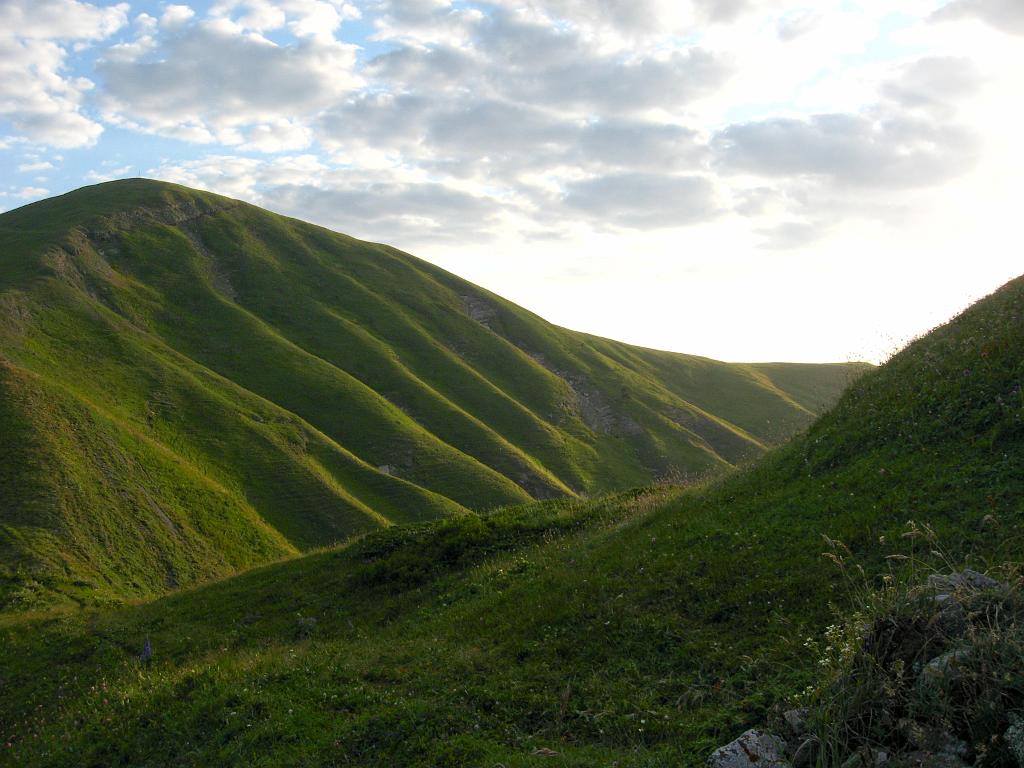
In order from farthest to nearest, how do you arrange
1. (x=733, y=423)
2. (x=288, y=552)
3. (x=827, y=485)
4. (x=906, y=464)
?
(x=733, y=423) < (x=288, y=552) < (x=827, y=485) < (x=906, y=464)

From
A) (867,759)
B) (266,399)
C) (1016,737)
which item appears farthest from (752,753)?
(266,399)

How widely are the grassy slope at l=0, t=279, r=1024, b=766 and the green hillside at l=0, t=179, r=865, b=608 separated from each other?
6.02m

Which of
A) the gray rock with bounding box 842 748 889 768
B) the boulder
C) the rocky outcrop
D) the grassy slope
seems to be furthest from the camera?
the grassy slope

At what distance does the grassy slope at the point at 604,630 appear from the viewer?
31.4 feet

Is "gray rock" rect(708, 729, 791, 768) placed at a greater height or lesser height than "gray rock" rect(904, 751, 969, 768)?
lesser

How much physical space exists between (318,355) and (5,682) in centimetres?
7322

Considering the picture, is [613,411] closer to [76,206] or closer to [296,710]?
[76,206]

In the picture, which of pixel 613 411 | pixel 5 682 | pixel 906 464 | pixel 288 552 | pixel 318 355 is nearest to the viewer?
pixel 906 464

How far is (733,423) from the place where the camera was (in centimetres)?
11712


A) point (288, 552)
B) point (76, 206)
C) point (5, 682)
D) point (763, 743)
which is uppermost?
point (76, 206)

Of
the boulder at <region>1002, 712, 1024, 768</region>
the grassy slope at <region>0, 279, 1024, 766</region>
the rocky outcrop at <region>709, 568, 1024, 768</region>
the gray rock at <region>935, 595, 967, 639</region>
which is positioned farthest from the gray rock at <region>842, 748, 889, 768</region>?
the grassy slope at <region>0, 279, 1024, 766</region>

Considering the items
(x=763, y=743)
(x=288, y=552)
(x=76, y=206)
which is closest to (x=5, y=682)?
(x=763, y=743)

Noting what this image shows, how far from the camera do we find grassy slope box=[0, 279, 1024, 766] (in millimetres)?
9578

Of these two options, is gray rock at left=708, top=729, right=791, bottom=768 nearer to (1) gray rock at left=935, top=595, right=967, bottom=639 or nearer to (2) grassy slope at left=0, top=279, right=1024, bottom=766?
(2) grassy slope at left=0, top=279, right=1024, bottom=766
